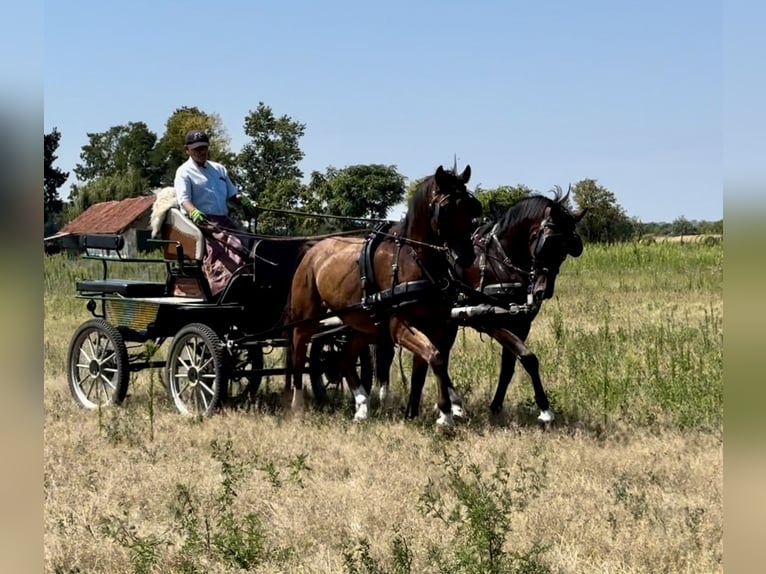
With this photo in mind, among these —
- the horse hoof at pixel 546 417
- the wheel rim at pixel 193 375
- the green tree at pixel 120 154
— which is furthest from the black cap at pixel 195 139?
the green tree at pixel 120 154

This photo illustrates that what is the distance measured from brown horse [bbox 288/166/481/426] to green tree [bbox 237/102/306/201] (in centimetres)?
4536

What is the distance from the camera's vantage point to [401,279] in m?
6.93

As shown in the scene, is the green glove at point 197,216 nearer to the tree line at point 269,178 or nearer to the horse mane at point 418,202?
the horse mane at point 418,202

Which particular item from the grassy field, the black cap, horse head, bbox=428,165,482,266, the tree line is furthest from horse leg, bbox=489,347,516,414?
the tree line

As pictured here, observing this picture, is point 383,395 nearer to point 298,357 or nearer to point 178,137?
point 298,357

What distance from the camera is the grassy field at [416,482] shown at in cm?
416

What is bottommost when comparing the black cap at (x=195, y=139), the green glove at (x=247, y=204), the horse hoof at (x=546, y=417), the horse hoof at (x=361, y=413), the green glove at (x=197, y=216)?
the horse hoof at (x=361, y=413)

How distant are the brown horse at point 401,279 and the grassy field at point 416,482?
28.6 inches

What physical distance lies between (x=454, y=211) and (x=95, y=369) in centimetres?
427

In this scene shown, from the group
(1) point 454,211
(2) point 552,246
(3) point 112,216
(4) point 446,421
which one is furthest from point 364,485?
(3) point 112,216

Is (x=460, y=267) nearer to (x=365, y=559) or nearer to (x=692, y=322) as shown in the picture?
(x=365, y=559)
